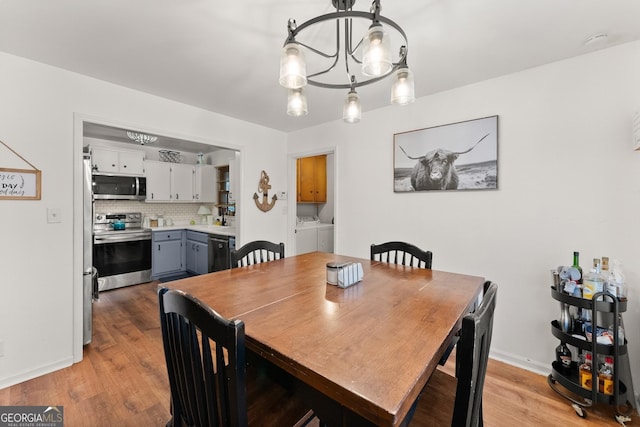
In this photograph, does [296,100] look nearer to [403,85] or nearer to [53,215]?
[403,85]

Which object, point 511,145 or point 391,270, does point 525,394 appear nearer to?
point 391,270

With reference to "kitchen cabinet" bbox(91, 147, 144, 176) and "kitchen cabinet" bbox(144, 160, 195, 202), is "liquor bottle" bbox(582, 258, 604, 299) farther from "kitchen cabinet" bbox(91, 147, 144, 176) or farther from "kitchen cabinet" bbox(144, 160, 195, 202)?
"kitchen cabinet" bbox(91, 147, 144, 176)

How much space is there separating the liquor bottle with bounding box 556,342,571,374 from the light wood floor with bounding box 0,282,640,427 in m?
0.20

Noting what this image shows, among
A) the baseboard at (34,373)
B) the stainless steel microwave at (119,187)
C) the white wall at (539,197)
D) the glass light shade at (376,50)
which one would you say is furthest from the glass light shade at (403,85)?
the stainless steel microwave at (119,187)

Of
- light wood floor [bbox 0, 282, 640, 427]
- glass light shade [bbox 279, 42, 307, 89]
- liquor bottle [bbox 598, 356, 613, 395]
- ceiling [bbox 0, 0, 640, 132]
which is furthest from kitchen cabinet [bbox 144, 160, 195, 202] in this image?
liquor bottle [bbox 598, 356, 613, 395]

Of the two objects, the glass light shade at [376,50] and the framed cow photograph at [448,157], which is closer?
the glass light shade at [376,50]

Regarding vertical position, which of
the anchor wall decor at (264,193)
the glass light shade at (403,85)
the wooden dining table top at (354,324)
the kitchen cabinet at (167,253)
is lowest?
the kitchen cabinet at (167,253)

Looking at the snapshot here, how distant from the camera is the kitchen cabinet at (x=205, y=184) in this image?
507 cm

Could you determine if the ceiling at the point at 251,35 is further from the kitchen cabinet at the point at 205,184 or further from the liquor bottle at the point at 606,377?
the kitchen cabinet at the point at 205,184

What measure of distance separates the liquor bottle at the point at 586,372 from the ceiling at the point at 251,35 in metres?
2.00

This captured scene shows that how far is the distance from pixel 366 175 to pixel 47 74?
2.85 meters

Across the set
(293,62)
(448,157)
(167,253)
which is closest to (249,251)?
(293,62)

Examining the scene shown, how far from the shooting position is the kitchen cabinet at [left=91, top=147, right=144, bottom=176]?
13.0 ft

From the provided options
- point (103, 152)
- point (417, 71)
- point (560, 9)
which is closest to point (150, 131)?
point (103, 152)
